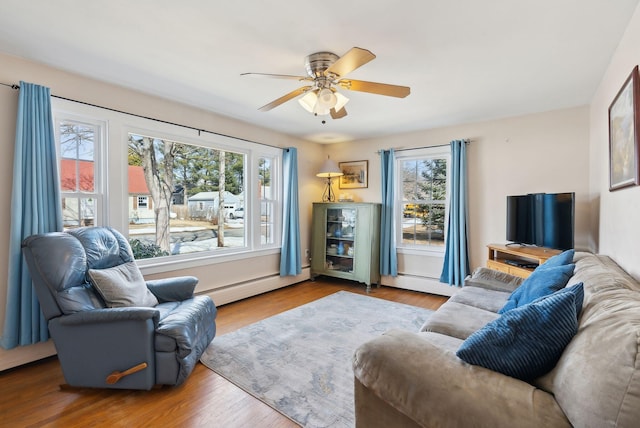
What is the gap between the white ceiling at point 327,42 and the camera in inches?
67.3

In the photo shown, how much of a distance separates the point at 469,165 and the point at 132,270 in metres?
3.96

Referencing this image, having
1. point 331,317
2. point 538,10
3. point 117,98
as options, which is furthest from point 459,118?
point 117,98

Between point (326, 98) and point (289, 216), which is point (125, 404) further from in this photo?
point (289, 216)

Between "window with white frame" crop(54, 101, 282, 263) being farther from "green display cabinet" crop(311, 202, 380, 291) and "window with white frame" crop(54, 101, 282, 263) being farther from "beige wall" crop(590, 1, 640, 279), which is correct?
"beige wall" crop(590, 1, 640, 279)

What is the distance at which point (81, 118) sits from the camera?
2.66 m

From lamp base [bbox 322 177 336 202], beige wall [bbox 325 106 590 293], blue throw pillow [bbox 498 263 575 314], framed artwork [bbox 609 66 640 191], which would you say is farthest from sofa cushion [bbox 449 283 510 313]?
lamp base [bbox 322 177 336 202]

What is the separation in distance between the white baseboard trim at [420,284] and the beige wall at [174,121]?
1391mm

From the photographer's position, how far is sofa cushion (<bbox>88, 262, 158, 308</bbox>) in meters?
2.11

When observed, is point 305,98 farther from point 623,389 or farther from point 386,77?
point 623,389

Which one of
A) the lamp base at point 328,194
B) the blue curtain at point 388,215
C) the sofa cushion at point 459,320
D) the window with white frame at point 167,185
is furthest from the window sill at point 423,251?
the sofa cushion at point 459,320

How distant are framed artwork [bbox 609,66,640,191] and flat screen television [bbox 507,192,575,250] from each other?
0.74m

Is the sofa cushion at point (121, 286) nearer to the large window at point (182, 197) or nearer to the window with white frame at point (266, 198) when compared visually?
the large window at point (182, 197)

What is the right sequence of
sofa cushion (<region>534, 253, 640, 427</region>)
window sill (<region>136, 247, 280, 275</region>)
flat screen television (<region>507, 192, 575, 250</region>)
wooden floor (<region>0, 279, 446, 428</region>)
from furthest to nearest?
window sill (<region>136, 247, 280, 275</region>), flat screen television (<region>507, 192, 575, 250</region>), wooden floor (<region>0, 279, 446, 428</region>), sofa cushion (<region>534, 253, 640, 427</region>)

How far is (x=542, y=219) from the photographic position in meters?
3.09
